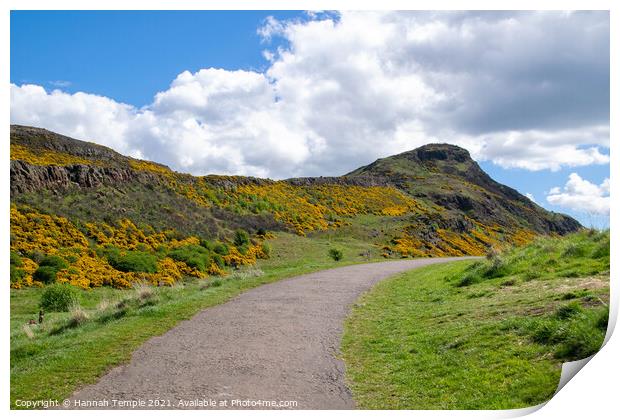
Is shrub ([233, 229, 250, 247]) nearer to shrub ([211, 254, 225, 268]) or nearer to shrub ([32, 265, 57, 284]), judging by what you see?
shrub ([211, 254, 225, 268])

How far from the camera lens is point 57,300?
1900cm

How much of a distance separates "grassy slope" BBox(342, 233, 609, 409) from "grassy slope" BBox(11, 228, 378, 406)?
4.51 metres

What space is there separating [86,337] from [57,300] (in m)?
9.23

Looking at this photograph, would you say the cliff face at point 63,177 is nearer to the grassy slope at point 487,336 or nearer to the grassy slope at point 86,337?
the grassy slope at point 86,337

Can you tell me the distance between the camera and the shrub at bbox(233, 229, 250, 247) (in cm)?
3840

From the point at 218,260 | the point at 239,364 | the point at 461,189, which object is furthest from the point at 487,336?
the point at 461,189

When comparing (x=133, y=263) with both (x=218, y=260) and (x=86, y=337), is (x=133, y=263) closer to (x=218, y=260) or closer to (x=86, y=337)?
(x=218, y=260)

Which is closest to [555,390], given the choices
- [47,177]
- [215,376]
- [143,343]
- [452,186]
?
[215,376]

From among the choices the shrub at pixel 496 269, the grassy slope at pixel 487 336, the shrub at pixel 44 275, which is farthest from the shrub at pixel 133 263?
the shrub at pixel 496 269

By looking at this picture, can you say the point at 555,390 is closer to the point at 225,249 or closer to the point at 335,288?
the point at 335,288

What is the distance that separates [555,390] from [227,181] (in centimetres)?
5248

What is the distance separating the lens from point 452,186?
88125 millimetres

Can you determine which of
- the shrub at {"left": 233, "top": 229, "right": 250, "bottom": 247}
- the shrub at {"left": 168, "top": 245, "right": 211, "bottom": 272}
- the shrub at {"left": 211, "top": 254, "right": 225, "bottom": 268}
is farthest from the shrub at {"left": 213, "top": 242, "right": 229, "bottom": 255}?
the shrub at {"left": 233, "top": 229, "right": 250, "bottom": 247}
